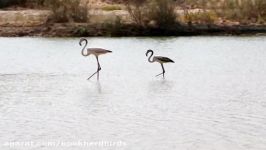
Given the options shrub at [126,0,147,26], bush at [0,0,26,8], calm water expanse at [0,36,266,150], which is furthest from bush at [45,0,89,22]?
bush at [0,0,26,8]

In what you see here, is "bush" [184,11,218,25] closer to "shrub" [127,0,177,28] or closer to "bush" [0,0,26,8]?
"shrub" [127,0,177,28]

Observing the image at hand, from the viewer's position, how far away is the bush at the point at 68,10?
101ft

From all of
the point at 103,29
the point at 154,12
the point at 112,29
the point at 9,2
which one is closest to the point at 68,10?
the point at 103,29

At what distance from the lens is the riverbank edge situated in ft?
95.3

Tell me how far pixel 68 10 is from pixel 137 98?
16.8m

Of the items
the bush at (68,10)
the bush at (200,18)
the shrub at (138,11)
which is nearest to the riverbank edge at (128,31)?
the shrub at (138,11)

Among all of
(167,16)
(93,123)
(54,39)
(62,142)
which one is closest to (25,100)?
(93,123)

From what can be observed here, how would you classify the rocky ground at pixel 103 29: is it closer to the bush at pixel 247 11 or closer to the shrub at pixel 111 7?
the bush at pixel 247 11

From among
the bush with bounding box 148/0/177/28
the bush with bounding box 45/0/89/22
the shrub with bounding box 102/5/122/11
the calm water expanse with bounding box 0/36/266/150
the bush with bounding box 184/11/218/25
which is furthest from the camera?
the shrub with bounding box 102/5/122/11

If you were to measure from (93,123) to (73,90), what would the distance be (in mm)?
3976

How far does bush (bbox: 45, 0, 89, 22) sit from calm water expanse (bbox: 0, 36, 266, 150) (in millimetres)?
6047

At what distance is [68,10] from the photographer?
31203mm

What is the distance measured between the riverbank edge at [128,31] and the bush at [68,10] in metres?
1.18

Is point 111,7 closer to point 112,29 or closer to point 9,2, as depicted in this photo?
point 9,2
